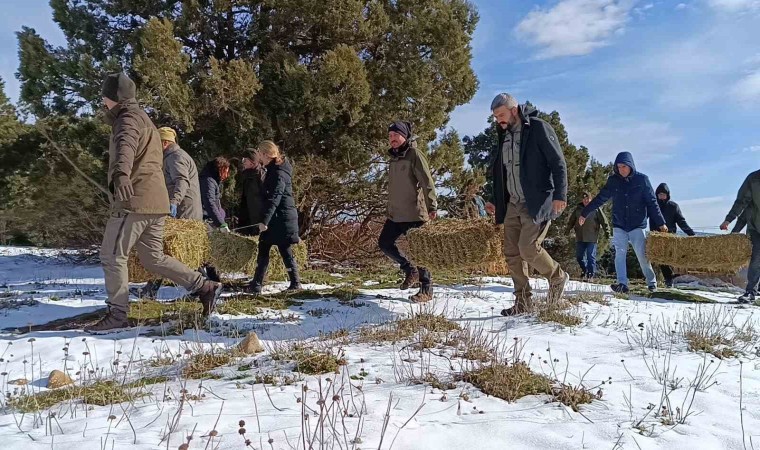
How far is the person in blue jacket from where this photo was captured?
22.9 feet

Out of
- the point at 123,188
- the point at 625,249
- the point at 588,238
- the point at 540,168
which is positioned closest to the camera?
the point at 123,188

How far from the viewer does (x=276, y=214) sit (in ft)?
19.8

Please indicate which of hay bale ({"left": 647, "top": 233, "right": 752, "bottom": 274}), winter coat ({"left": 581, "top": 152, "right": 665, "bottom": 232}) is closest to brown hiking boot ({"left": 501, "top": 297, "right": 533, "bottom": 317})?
winter coat ({"left": 581, "top": 152, "right": 665, "bottom": 232})

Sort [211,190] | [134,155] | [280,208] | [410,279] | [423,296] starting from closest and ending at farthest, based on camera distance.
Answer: [134,155], [423,296], [280,208], [410,279], [211,190]

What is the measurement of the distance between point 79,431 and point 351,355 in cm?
156

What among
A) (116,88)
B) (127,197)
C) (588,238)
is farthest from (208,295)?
(588,238)

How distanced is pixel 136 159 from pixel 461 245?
114 inches

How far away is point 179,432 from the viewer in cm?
208

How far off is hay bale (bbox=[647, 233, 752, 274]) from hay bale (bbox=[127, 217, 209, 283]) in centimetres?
632

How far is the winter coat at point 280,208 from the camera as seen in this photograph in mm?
5898

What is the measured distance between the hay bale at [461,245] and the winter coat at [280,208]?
170 cm

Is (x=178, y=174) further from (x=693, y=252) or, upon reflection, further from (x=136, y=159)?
(x=693, y=252)

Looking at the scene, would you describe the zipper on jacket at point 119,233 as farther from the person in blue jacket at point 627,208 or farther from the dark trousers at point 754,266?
the dark trousers at point 754,266

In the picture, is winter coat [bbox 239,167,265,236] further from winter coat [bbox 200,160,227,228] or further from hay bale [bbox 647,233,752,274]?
hay bale [bbox 647,233,752,274]
